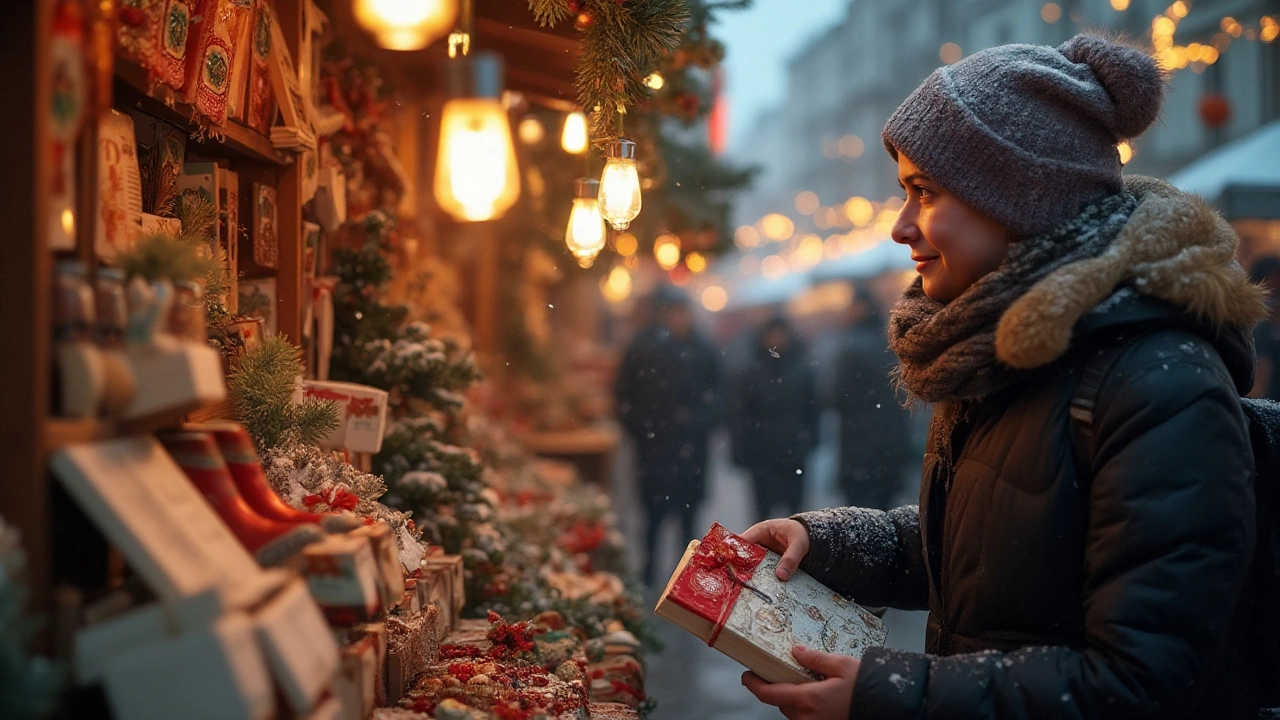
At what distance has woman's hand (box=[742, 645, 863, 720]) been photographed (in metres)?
1.93

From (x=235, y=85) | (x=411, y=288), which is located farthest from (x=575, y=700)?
(x=411, y=288)

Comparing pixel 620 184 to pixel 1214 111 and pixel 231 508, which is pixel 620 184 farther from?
pixel 1214 111

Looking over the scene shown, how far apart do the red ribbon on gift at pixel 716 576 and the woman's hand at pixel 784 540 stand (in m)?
0.06

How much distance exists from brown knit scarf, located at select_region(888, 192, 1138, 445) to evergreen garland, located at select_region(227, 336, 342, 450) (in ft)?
4.68

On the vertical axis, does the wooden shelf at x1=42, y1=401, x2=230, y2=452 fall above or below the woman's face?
below

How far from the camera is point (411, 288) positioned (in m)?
4.84

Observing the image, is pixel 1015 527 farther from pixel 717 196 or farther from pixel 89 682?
pixel 717 196

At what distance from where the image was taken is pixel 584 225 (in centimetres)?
346

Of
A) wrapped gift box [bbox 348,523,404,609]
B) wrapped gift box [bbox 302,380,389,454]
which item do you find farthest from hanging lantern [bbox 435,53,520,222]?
wrapped gift box [bbox 348,523,404,609]

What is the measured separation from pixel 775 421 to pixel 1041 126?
5058mm

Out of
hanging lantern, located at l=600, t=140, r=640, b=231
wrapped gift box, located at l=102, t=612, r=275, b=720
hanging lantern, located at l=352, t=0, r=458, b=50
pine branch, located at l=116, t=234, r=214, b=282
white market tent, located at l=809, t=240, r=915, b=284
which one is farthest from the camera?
white market tent, located at l=809, t=240, r=915, b=284

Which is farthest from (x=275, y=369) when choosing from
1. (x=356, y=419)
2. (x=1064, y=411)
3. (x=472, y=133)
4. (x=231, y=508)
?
(x=1064, y=411)

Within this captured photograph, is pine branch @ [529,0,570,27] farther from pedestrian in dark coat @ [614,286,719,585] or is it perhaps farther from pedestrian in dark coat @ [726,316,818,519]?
pedestrian in dark coat @ [726,316,818,519]

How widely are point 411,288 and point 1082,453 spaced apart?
3.56 m
